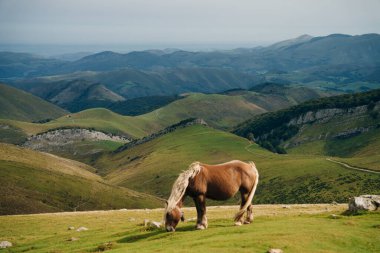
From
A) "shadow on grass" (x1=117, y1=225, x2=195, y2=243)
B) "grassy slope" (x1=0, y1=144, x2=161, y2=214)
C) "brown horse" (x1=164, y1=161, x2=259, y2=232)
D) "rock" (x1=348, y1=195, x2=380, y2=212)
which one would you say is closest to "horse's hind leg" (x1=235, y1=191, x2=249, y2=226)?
"brown horse" (x1=164, y1=161, x2=259, y2=232)

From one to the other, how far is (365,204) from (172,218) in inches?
555

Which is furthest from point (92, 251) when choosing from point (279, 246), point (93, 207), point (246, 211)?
point (93, 207)

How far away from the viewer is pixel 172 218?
26.1 m

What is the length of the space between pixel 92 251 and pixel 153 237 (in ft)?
13.4

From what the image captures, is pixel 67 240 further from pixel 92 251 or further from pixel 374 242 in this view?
pixel 374 242

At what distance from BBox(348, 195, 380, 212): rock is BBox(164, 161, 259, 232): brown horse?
8.75 m

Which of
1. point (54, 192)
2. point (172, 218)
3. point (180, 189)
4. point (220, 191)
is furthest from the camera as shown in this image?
point (54, 192)

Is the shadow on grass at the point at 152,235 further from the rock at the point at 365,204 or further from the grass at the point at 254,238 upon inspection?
the rock at the point at 365,204

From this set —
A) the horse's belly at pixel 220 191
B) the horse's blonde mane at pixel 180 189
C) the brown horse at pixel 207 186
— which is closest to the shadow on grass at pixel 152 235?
the brown horse at pixel 207 186

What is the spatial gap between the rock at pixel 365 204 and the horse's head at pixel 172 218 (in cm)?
1296

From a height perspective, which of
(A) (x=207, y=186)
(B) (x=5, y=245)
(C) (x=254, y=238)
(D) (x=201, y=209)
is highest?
(A) (x=207, y=186)

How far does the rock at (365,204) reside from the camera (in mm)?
30562

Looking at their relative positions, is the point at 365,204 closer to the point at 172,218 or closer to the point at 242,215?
the point at 242,215

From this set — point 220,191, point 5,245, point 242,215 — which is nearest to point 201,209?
point 220,191
